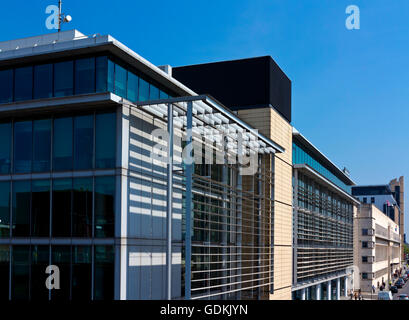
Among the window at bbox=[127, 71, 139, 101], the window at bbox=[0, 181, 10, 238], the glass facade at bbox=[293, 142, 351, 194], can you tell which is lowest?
the window at bbox=[0, 181, 10, 238]

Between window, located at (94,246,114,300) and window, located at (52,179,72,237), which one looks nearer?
window, located at (94,246,114,300)

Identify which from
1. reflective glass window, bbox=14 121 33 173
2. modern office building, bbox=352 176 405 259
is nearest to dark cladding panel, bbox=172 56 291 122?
reflective glass window, bbox=14 121 33 173

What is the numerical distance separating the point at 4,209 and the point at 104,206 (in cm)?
489

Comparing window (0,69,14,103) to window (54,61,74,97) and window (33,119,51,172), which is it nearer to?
window (33,119,51,172)

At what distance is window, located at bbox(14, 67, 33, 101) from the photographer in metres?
22.4

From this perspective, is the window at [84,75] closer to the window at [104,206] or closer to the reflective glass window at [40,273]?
the window at [104,206]

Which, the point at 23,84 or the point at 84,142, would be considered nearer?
the point at 84,142

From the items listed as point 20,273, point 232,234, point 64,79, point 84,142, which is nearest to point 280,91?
point 232,234

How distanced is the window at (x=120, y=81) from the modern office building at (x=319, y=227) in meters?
21.1

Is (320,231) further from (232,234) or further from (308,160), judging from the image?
(232,234)

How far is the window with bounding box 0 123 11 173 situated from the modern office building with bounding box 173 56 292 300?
611 inches

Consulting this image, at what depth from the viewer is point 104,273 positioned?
67.3 ft
